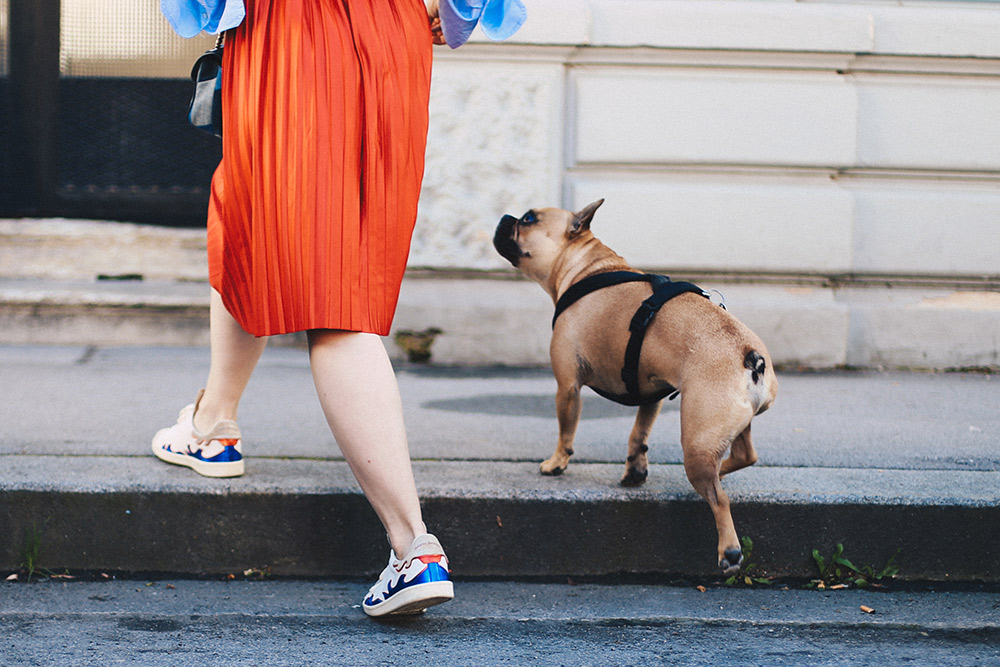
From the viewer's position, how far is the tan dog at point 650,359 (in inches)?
96.1

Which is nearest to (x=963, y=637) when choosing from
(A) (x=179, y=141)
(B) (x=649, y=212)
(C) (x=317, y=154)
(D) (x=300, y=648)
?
(D) (x=300, y=648)

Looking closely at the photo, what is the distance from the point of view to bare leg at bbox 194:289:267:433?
8.88 ft

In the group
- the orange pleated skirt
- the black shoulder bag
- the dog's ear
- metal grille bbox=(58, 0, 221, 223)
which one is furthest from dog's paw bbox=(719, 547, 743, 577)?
metal grille bbox=(58, 0, 221, 223)

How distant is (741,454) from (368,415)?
3.75 feet

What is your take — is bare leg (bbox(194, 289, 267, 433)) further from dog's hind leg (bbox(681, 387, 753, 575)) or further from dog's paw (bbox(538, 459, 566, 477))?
dog's hind leg (bbox(681, 387, 753, 575))

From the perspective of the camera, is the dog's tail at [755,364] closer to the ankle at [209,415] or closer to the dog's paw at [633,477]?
the dog's paw at [633,477]

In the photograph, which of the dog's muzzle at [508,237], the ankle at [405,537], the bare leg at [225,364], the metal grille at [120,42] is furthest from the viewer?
the metal grille at [120,42]

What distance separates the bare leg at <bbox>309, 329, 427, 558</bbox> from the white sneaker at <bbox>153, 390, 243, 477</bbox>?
2.19ft

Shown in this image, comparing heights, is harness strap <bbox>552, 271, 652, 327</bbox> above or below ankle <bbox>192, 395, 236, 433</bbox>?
above

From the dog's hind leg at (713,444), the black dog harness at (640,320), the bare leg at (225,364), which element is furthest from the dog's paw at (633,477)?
the bare leg at (225,364)

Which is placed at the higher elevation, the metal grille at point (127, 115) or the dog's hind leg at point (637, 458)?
the metal grille at point (127, 115)

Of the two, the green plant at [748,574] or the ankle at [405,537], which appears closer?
the ankle at [405,537]

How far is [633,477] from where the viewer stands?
279cm

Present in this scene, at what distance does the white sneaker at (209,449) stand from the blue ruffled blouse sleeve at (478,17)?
1262mm
